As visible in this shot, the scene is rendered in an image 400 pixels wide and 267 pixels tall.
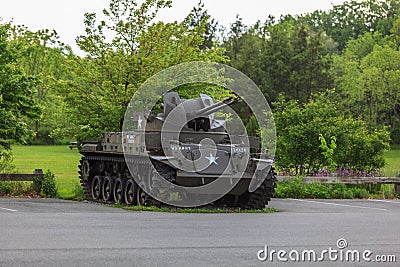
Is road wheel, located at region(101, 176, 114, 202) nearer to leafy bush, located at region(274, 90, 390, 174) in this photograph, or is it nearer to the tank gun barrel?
the tank gun barrel

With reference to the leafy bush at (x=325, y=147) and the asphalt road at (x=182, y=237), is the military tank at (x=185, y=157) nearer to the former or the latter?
the asphalt road at (x=182, y=237)

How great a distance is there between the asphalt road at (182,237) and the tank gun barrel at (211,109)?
3.25 meters

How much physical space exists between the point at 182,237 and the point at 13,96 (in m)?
13.6

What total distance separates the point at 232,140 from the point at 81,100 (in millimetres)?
7769

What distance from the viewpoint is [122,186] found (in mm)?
21188

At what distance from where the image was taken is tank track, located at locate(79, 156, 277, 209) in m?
20.0

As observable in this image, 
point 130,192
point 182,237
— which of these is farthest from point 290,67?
point 182,237

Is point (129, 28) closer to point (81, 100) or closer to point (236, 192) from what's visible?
point (81, 100)

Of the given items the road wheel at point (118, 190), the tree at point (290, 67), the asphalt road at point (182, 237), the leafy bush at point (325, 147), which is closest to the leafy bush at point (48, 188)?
the road wheel at point (118, 190)

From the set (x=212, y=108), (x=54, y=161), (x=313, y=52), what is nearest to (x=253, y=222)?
(x=212, y=108)

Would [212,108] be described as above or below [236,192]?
above

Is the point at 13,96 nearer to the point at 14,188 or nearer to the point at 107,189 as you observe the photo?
the point at 14,188

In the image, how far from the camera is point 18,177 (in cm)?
2356

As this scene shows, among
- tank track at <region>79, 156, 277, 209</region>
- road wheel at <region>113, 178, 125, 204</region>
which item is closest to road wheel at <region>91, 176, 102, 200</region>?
tank track at <region>79, 156, 277, 209</region>
